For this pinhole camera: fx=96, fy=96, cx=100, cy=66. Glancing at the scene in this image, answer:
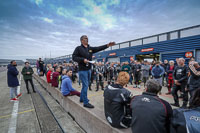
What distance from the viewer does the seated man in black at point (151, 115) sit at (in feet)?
3.99

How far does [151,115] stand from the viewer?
4.02 ft

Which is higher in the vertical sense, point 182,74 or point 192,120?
point 182,74

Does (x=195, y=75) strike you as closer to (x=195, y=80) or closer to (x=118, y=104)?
(x=195, y=80)

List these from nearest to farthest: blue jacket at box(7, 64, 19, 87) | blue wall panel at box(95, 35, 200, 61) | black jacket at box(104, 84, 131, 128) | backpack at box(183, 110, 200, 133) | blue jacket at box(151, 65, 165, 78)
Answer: backpack at box(183, 110, 200, 133) < black jacket at box(104, 84, 131, 128) < blue jacket at box(7, 64, 19, 87) < blue jacket at box(151, 65, 165, 78) < blue wall panel at box(95, 35, 200, 61)

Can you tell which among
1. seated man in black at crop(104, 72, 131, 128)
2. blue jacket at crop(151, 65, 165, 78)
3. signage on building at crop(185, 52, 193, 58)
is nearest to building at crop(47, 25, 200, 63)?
signage on building at crop(185, 52, 193, 58)

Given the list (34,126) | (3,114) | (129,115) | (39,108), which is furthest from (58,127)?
(3,114)

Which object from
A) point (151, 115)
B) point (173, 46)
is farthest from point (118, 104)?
point (173, 46)

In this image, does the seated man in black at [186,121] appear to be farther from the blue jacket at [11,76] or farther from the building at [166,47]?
the building at [166,47]

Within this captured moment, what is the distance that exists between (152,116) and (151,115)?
0.05 ft

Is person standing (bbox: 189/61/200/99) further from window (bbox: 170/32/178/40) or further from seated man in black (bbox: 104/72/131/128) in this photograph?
window (bbox: 170/32/178/40)

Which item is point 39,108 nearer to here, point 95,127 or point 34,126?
point 34,126

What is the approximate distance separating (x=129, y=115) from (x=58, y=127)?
7.67 ft

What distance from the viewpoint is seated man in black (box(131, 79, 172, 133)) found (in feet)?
3.99

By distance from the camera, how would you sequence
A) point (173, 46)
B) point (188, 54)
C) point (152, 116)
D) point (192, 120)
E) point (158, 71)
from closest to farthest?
1. point (192, 120)
2. point (152, 116)
3. point (158, 71)
4. point (188, 54)
5. point (173, 46)
